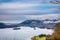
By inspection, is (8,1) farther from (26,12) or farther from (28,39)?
(28,39)

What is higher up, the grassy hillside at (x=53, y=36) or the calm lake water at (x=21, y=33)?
the calm lake water at (x=21, y=33)

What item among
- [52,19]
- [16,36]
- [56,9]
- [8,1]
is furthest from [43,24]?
[8,1]

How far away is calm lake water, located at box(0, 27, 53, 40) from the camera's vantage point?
5.15 ft

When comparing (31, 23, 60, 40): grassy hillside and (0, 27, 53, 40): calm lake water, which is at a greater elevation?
(0, 27, 53, 40): calm lake water

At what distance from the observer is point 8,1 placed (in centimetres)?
160

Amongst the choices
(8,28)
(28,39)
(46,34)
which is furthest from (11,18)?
(46,34)

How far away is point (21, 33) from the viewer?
5.17 ft

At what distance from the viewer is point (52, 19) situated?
1.60 m

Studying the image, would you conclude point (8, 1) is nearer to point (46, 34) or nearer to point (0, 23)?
point (0, 23)

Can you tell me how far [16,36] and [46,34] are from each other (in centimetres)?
33

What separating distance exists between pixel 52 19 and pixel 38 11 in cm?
18

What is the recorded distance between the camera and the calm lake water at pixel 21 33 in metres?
1.57

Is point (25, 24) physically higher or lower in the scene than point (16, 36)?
higher

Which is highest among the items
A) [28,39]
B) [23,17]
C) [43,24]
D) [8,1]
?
[8,1]
